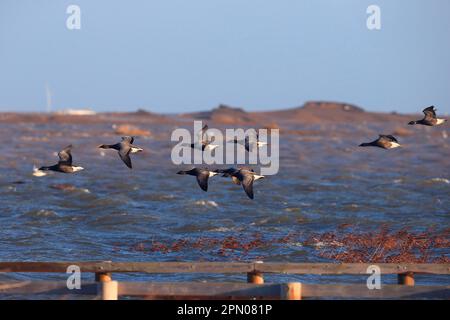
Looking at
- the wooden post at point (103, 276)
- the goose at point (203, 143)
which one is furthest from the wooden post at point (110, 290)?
the goose at point (203, 143)

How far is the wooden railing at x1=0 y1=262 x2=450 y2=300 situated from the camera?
52.0 ft

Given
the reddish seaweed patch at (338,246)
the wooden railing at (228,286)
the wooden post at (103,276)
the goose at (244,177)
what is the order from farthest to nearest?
the reddish seaweed patch at (338,246), the goose at (244,177), the wooden post at (103,276), the wooden railing at (228,286)

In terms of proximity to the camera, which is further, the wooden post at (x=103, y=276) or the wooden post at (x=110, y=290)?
the wooden post at (x=103, y=276)

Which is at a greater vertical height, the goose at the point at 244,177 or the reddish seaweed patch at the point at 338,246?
the goose at the point at 244,177

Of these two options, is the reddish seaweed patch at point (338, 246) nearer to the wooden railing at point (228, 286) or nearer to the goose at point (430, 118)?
the goose at point (430, 118)

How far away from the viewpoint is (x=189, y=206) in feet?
123

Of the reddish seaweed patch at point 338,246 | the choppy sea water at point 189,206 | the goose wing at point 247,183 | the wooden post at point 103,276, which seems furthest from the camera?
the choppy sea water at point 189,206

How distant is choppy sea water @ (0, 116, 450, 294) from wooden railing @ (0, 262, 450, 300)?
5102 mm

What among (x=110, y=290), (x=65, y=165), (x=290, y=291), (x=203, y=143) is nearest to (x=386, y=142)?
(x=203, y=143)

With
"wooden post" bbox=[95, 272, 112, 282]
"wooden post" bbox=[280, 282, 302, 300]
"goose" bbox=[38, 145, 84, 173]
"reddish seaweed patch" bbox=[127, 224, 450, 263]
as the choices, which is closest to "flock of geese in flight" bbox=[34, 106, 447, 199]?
"goose" bbox=[38, 145, 84, 173]

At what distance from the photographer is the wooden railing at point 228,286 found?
15.9 m

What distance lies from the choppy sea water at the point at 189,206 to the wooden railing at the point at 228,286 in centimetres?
510

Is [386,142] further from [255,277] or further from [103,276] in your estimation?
[103,276]

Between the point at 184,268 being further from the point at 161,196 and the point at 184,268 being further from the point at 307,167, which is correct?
the point at 307,167
